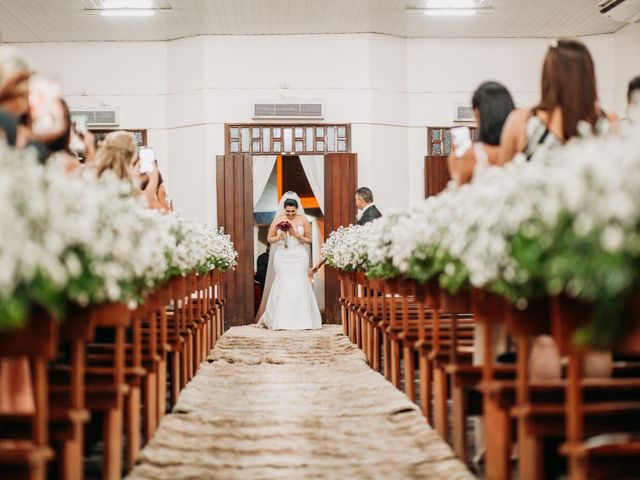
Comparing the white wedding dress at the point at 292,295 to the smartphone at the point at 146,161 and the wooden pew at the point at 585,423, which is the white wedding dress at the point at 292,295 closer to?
the smartphone at the point at 146,161

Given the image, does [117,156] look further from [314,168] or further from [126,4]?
[314,168]

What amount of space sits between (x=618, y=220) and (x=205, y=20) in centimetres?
1133

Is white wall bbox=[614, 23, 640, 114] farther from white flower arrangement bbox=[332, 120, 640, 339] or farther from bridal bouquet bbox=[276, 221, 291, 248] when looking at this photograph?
white flower arrangement bbox=[332, 120, 640, 339]

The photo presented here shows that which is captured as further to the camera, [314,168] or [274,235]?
[314,168]

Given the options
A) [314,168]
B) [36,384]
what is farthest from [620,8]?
[36,384]

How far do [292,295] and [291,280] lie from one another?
21cm

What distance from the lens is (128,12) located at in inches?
491

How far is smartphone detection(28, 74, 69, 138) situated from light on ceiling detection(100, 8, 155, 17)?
8.40 m

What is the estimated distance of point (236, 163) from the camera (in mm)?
13523

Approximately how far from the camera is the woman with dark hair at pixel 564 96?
400 centimetres

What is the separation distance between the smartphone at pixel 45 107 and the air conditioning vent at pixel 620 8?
842cm

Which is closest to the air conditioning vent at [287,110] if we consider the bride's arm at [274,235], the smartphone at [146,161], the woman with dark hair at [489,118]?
the bride's arm at [274,235]

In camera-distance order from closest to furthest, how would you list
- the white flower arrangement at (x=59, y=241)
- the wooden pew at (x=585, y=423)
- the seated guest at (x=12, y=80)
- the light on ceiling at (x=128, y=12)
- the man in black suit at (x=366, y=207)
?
the white flower arrangement at (x=59, y=241) → the wooden pew at (x=585, y=423) → the seated guest at (x=12, y=80) → the man in black suit at (x=366, y=207) → the light on ceiling at (x=128, y=12)

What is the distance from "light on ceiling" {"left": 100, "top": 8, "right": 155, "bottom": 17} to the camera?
40.8 ft
